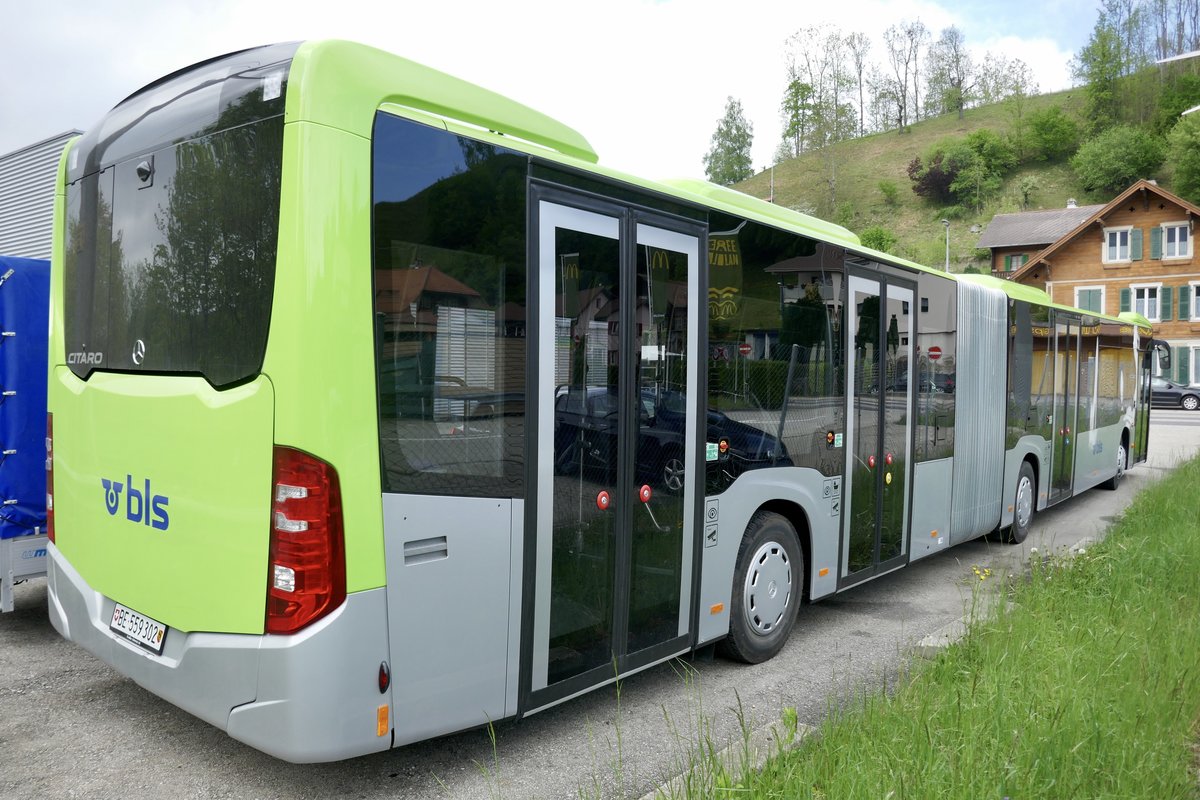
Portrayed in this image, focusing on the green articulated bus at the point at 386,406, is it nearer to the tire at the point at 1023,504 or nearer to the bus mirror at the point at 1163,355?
the tire at the point at 1023,504

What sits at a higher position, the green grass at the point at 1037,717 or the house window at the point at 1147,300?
the house window at the point at 1147,300

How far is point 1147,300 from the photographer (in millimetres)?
48750

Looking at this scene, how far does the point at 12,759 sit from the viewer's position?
394 centimetres

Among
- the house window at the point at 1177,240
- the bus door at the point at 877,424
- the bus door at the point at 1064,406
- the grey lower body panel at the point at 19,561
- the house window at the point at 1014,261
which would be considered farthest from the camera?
the house window at the point at 1014,261

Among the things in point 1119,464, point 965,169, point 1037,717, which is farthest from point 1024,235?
A: point 1037,717

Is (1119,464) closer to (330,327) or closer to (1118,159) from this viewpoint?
(330,327)

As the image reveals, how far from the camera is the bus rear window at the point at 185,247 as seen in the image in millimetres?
3252

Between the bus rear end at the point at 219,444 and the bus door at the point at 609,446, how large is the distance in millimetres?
893

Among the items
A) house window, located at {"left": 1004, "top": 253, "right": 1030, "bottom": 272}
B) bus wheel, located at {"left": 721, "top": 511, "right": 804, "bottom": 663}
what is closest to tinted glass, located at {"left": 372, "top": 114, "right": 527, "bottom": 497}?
bus wheel, located at {"left": 721, "top": 511, "right": 804, "bottom": 663}

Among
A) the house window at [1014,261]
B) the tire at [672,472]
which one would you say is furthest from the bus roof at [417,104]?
the house window at [1014,261]

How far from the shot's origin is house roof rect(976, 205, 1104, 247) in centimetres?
6034

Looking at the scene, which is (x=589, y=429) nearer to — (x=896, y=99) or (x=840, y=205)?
(x=840, y=205)

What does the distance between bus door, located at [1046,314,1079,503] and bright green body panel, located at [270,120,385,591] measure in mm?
9901

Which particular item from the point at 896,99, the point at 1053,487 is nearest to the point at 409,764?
the point at 1053,487
